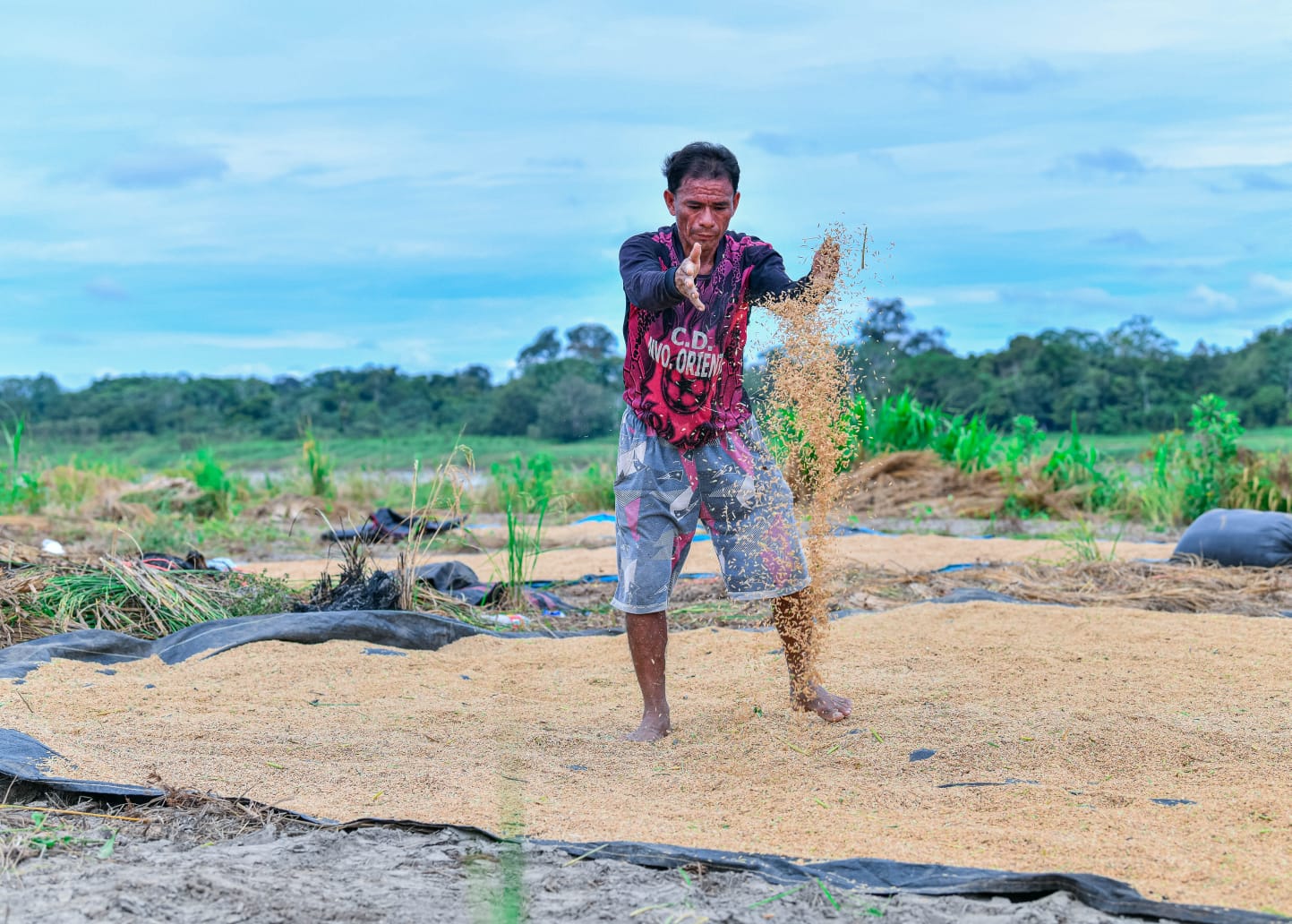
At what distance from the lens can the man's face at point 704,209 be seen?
2.84 metres

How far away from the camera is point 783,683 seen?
3674 millimetres

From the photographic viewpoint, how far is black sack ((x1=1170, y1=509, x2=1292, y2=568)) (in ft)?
18.8

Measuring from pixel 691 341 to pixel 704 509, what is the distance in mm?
446

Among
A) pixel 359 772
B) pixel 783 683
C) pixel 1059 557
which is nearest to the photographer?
pixel 359 772

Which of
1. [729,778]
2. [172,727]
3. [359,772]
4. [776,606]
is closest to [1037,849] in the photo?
[729,778]

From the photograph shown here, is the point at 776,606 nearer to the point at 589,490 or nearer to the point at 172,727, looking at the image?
the point at 172,727

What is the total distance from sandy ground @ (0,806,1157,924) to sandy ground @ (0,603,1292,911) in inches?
6.8

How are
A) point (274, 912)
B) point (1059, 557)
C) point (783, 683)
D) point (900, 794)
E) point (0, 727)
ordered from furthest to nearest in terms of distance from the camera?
point (1059, 557) → point (783, 683) → point (0, 727) → point (900, 794) → point (274, 912)

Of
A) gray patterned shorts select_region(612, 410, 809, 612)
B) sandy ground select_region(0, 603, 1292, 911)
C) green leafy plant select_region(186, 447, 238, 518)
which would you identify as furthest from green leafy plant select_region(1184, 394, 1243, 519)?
green leafy plant select_region(186, 447, 238, 518)

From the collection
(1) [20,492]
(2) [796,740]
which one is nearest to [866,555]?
(2) [796,740]

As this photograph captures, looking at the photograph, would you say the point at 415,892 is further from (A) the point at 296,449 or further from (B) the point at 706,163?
(A) the point at 296,449

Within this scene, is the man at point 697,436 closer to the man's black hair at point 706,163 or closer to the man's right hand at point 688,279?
the man's black hair at point 706,163

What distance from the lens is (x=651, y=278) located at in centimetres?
272

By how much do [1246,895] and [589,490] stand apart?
8737mm
